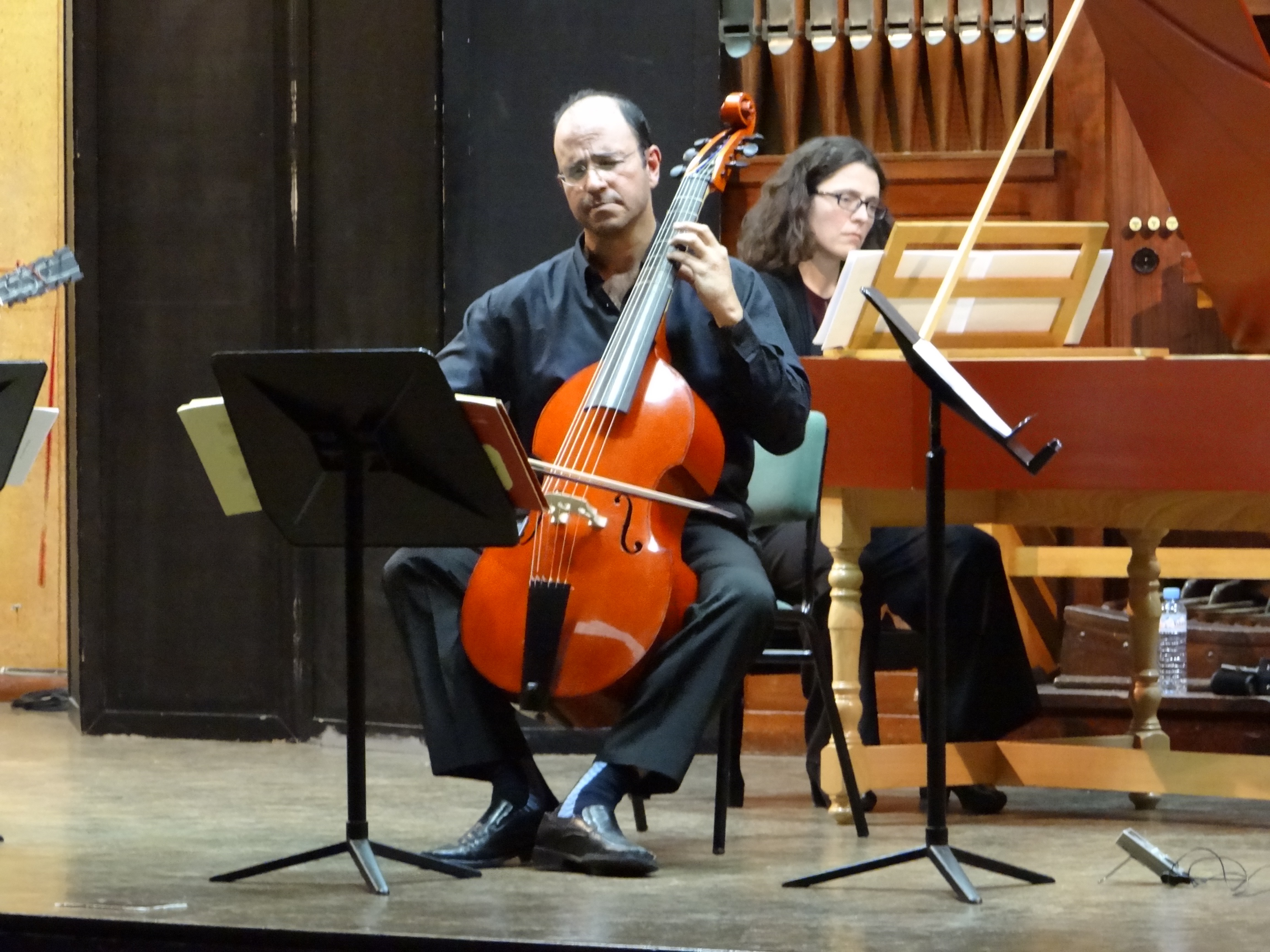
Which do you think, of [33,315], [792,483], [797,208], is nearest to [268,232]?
[33,315]

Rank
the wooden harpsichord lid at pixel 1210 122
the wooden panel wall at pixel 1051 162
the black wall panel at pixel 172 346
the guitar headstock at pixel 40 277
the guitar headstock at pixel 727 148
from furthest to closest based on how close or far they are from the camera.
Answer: the wooden panel wall at pixel 1051 162 → the black wall panel at pixel 172 346 → the guitar headstock at pixel 40 277 → the wooden harpsichord lid at pixel 1210 122 → the guitar headstock at pixel 727 148

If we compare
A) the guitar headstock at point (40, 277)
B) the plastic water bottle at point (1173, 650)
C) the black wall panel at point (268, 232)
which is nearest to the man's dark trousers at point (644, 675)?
the guitar headstock at point (40, 277)

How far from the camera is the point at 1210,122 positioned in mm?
3229

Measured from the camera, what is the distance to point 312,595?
4555 mm

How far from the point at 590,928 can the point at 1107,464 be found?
4.10 ft

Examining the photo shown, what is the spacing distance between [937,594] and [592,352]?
81cm

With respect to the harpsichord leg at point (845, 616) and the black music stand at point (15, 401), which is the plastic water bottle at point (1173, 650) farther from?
the black music stand at point (15, 401)

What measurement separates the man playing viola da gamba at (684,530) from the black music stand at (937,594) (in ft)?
1.01

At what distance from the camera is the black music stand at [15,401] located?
109 inches

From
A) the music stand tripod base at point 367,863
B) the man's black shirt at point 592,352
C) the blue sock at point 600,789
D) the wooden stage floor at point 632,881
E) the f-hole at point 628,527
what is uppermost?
the man's black shirt at point 592,352

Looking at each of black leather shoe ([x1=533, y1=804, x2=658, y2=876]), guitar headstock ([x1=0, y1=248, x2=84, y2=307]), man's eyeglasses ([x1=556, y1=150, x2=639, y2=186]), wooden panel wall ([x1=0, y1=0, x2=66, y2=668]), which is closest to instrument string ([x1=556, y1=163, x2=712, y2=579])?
man's eyeglasses ([x1=556, y1=150, x2=639, y2=186])

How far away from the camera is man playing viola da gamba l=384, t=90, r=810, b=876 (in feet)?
9.08

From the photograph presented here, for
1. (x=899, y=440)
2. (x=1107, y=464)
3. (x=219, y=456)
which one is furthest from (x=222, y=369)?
(x=1107, y=464)

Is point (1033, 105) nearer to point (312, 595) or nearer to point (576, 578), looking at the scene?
point (576, 578)
